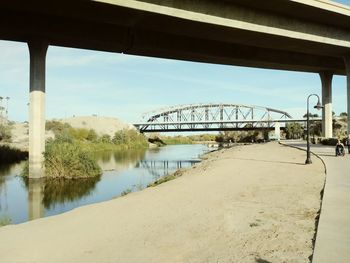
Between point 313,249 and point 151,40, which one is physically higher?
point 151,40

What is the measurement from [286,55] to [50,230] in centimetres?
3662

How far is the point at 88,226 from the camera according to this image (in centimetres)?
1073

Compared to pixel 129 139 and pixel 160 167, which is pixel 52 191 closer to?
pixel 160 167

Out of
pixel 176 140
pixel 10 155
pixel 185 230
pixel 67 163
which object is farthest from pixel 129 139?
pixel 185 230

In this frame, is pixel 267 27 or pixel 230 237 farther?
pixel 267 27

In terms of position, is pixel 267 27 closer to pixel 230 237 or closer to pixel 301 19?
pixel 301 19

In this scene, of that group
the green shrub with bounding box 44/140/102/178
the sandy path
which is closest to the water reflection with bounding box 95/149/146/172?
the green shrub with bounding box 44/140/102/178

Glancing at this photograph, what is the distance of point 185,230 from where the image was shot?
30.6 feet

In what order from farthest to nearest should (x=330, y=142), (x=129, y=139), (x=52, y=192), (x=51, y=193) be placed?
(x=129, y=139) → (x=330, y=142) → (x=52, y=192) → (x=51, y=193)

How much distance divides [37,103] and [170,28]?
11.9m

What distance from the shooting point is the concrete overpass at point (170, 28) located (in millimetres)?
26734

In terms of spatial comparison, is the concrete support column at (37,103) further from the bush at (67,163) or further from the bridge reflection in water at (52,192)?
the bridge reflection in water at (52,192)

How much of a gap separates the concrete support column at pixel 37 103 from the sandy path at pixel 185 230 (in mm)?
19038

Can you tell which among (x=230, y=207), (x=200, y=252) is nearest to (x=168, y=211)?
(x=230, y=207)
